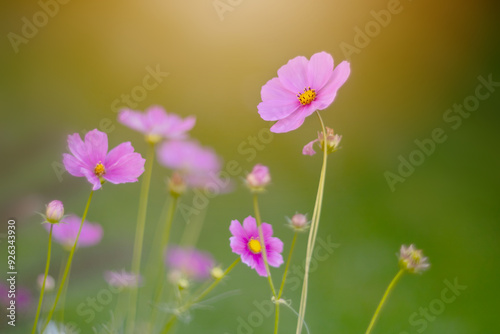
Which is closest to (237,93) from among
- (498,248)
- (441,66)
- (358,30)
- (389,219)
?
(358,30)

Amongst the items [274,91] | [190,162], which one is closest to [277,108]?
[274,91]

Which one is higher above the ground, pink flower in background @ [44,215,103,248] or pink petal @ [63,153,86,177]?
pink petal @ [63,153,86,177]

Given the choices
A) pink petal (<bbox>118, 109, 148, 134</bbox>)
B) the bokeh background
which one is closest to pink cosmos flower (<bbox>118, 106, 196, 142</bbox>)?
pink petal (<bbox>118, 109, 148, 134</bbox>)

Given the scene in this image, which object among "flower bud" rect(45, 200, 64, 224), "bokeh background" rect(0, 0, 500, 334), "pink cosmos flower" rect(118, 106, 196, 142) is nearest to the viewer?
"flower bud" rect(45, 200, 64, 224)

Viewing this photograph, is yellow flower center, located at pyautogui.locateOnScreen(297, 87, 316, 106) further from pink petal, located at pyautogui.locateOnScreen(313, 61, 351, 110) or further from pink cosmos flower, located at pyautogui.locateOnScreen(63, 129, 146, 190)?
pink cosmos flower, located at pyautogui.locateOnScreen(63, 129, 146, 190)

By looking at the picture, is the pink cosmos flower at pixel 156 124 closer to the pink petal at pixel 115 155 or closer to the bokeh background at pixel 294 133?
the pink petal at pixel 115 155
